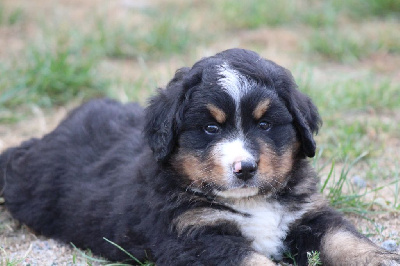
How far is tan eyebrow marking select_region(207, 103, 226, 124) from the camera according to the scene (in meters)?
4.14

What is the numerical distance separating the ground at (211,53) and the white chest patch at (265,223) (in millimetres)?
845

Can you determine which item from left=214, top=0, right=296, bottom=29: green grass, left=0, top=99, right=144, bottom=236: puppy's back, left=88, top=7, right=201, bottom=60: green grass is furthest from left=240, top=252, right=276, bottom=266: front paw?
left=214, top=0, right=296, bottom=29: green grass

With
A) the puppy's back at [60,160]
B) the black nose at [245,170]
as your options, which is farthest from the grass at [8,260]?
the black nose at [245,170]

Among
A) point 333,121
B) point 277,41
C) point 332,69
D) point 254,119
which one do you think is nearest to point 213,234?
point 254,119

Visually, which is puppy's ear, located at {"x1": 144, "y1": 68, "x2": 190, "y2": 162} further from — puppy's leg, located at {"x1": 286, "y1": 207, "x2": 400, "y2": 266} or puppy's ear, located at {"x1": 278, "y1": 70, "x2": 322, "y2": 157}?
puppy's leg, located at {"x1": 286, "y1": 207, "x2": 400, "y2": 266}

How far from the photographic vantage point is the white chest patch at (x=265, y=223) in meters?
4.34

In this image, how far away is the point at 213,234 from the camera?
4152mm

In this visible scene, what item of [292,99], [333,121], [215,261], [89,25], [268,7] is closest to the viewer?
[215,261]

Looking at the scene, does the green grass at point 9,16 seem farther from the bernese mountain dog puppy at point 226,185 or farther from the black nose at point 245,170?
the black nose at point 245,170

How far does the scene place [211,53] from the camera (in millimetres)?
8953

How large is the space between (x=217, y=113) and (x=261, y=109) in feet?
0.94

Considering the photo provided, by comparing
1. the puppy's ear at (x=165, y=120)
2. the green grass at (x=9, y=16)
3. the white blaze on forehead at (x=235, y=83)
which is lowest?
the green grass at (x=9, y=16)

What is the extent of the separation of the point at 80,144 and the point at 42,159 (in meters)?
0.35

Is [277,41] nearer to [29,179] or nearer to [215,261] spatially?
[29,179]
